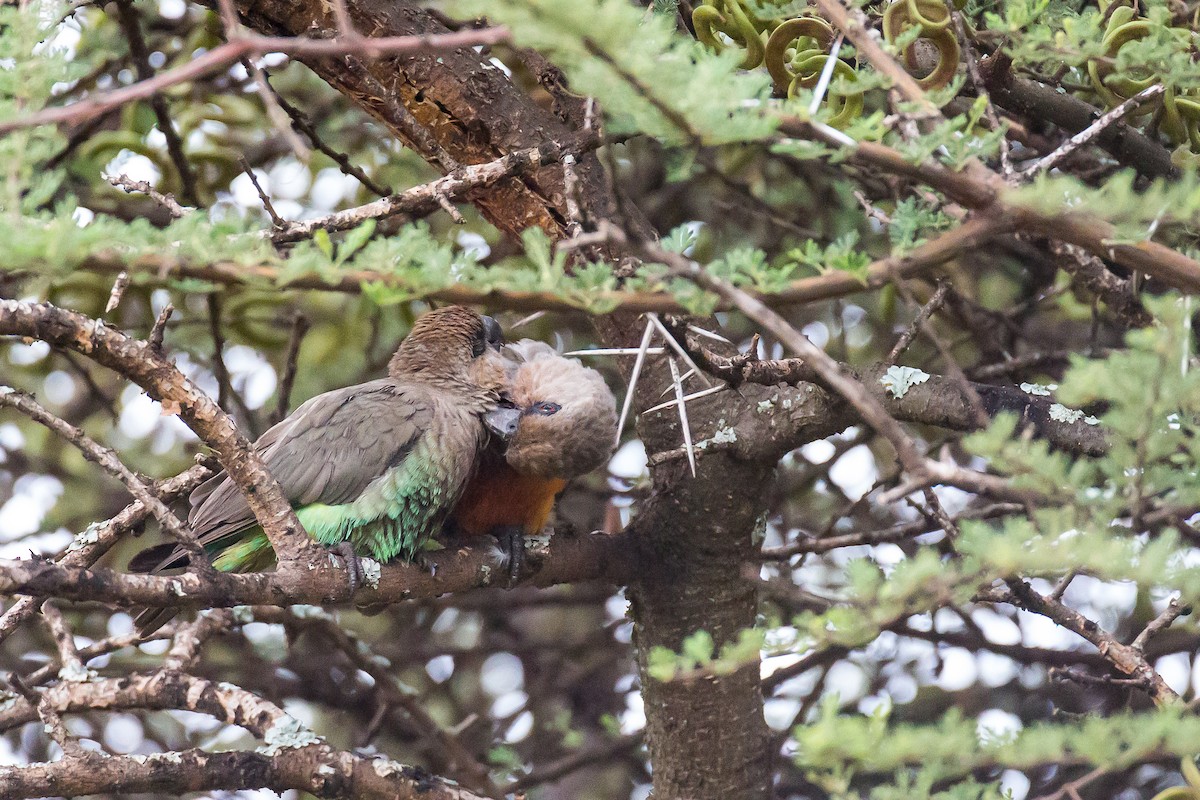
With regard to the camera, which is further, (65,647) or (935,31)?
(65,647)

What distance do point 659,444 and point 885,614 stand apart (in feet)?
5.05

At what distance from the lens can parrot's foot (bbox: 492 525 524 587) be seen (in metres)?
2.50

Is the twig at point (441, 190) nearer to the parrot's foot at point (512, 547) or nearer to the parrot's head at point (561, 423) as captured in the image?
the parrot's head at point (561, 423)

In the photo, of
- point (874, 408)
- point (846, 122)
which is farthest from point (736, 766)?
point (874, 408)

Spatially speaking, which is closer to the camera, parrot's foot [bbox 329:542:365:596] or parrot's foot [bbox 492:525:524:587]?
parrot's foot [bbox 329:542:365:596]

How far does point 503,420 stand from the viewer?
2.78m

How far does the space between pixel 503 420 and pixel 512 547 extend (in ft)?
1.11

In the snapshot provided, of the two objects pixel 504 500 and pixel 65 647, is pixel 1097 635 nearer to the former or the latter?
pixel 504 500

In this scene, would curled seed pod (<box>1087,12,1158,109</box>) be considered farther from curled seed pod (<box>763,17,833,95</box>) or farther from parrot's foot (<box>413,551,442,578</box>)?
parrot's foot (<box>413,551,442,578</box>)

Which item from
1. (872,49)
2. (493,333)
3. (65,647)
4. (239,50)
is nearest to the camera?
(239,50)

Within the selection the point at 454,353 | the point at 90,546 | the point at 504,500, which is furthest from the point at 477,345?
the point at 90,546

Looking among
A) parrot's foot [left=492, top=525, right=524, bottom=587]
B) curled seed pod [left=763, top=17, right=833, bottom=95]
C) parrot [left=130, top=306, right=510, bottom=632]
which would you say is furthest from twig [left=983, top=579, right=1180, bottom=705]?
parrot [left=130, top=306, right=510, bottom=632]

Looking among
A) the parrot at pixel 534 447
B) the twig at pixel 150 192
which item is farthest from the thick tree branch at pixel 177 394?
the parrot at pixel 534 447

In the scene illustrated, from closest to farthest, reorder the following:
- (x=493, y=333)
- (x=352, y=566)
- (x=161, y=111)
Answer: (x=352, y=566) < (x=161, y=111) < (x=493, y=333)
